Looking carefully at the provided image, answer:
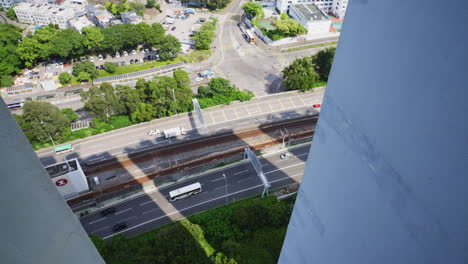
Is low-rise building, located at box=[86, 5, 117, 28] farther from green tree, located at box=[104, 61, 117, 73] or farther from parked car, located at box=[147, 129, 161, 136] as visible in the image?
parked car, located at box=[147, 129, 161, 136]

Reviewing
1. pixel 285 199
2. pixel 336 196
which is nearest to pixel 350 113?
pixel 336 196

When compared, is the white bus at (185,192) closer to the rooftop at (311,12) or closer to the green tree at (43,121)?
the green tree at (43,121)

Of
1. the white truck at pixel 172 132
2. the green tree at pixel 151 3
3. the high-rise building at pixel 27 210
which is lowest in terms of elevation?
the white truck at pixel 172 132

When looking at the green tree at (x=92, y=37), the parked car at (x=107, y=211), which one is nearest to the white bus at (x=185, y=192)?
the parked car at (x=107, y=211)

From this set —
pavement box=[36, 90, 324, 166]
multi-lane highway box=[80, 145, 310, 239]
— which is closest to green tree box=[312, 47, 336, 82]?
pavement box=[36, 90, 324, 166]

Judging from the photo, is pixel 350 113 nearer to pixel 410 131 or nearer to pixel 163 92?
pixel 410 131

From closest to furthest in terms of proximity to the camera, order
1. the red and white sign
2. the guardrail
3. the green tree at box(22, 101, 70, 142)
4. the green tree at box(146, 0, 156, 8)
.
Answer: the red and white sign
the green tree at box(22, 101, 70, 142)
the guardrail
the green tree at box(146, 0, 156, 8)
